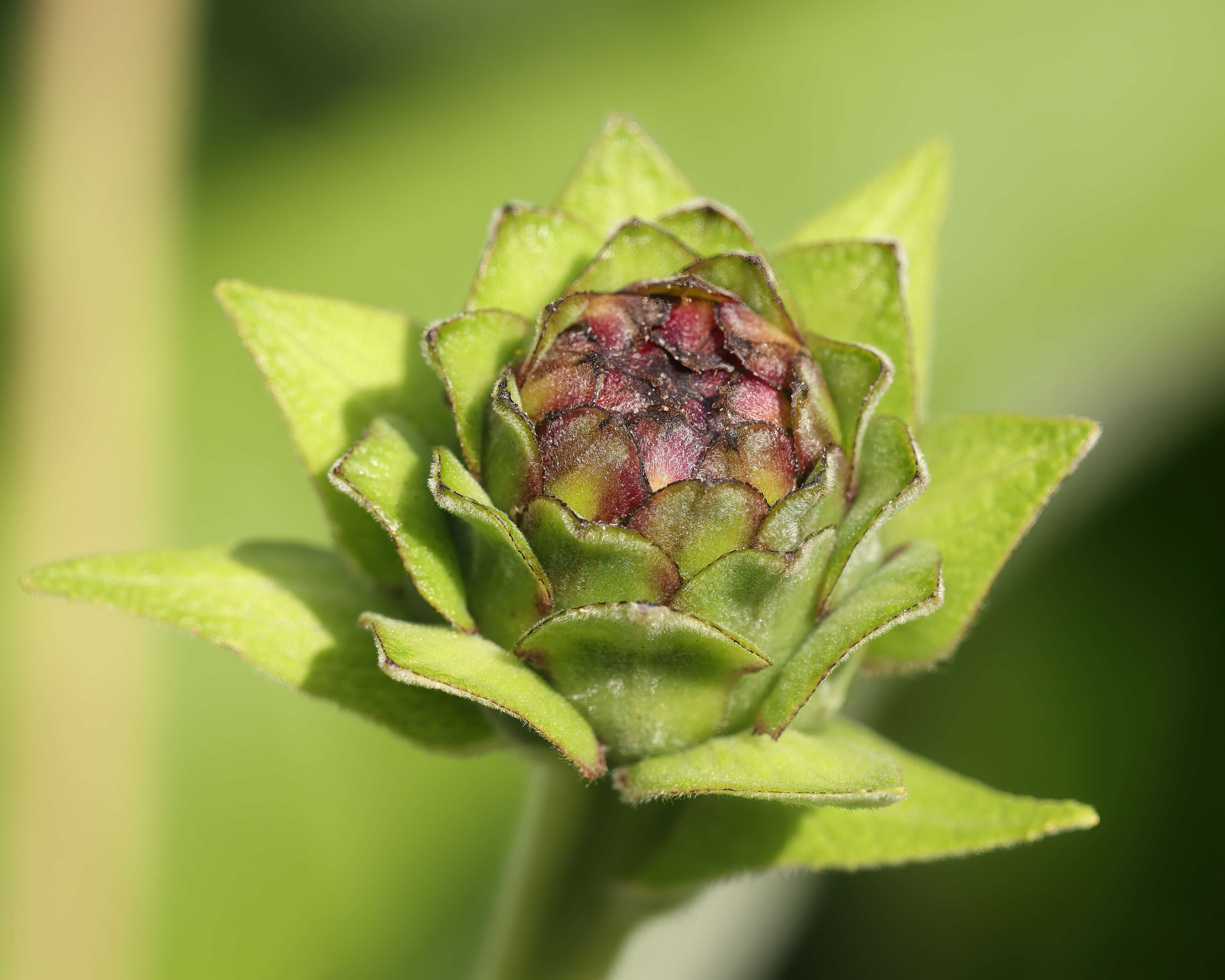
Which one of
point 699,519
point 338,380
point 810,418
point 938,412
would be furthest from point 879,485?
point 938,412

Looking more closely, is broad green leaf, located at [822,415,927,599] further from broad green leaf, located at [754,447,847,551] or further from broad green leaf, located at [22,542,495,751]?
broad green leaf, located at [22,542,495,751]

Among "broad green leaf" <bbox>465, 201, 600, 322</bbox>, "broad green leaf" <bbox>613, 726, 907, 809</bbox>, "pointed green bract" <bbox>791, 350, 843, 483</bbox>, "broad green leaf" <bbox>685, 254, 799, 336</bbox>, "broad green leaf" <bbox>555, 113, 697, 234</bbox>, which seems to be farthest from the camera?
"broad green leaf" <bbox>555, 113, 697, 234</bbox>

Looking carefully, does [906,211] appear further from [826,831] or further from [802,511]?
[826,831]

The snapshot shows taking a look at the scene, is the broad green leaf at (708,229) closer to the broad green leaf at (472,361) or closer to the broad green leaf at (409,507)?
the broad green leaf at (472,361)

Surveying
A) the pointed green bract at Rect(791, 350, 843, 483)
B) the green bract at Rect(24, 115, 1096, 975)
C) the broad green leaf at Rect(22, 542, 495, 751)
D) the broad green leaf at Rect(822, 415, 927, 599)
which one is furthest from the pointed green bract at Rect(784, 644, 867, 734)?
the broad green leaf at Rect(22, 542, 495, 751)

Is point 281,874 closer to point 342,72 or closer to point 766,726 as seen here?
point 766,726

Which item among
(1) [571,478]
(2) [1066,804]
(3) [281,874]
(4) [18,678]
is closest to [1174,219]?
(2) [1066,804]

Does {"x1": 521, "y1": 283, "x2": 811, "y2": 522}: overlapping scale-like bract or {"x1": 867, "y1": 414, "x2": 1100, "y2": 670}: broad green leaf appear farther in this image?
{"x1": 867, "y1": 414, "x2": 1100, "y2": 670}: broad green leaf
